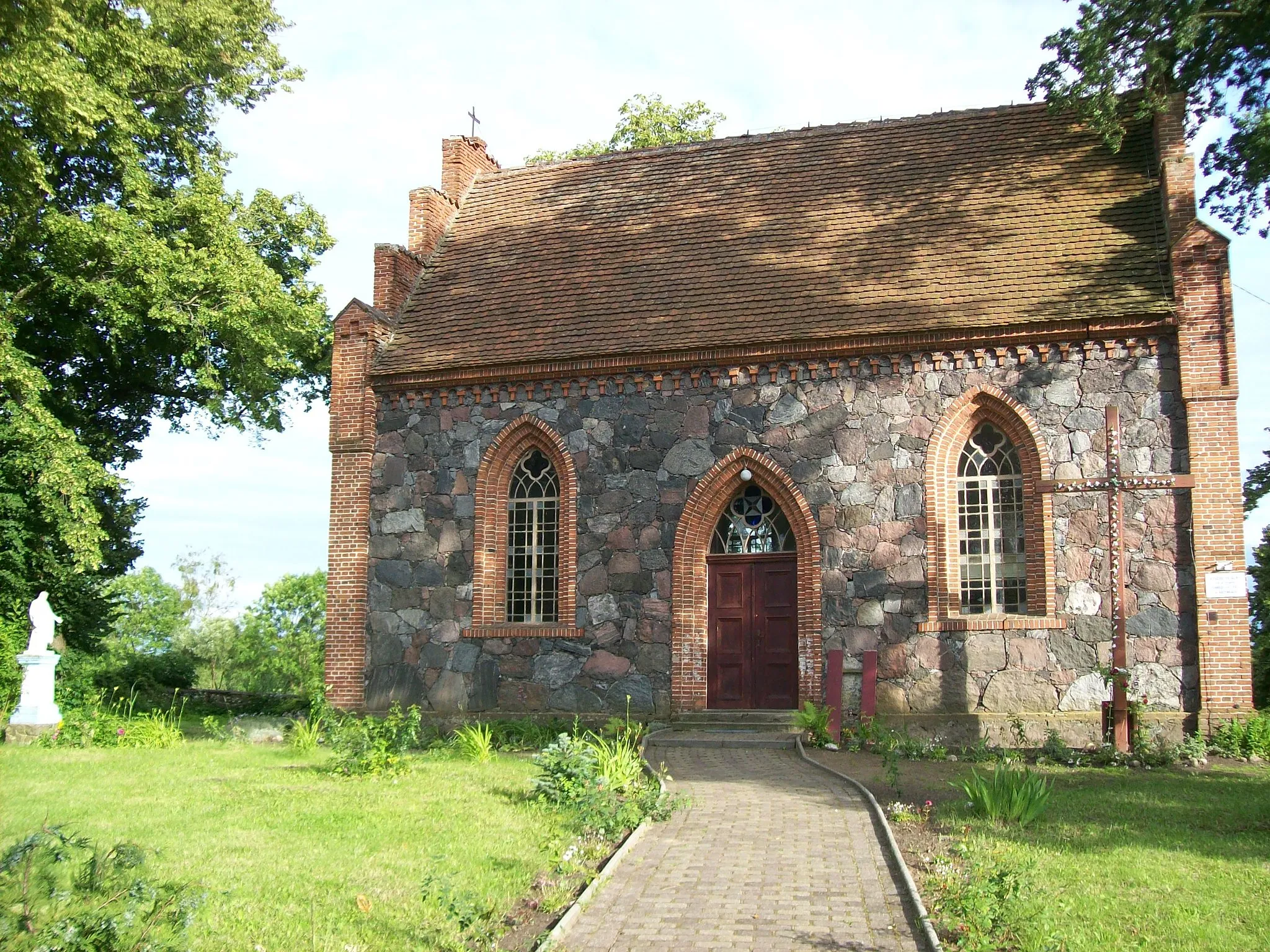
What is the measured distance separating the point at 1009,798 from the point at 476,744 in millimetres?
6926

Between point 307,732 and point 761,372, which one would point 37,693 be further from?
point 761,372

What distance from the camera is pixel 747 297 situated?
17391 mm

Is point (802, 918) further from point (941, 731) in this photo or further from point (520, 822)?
point (941, 731)

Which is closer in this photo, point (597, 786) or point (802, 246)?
point (597, 786)

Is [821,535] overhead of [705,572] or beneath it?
overhead

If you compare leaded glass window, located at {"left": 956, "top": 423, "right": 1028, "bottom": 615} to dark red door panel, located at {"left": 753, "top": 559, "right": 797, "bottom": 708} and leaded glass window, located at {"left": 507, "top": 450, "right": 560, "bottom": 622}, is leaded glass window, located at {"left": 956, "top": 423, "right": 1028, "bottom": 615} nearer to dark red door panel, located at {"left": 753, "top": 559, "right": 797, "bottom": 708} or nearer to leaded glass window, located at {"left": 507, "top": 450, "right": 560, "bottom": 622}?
dark red door panel, located at {"left": 753, "top": 559, "right": 797, "bottom": 708}

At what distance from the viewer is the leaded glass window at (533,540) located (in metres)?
17.7

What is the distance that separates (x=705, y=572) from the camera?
55.3ft

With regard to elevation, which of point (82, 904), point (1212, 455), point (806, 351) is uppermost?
point (806, 351)

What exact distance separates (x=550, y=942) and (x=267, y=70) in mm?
19648

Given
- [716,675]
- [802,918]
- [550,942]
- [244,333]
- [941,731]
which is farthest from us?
[244,333]

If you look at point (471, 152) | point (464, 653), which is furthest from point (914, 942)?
point (471, 152)

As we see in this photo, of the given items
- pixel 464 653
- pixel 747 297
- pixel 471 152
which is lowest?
pixel 464 653

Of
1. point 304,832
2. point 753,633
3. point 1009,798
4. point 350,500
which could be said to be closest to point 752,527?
point 753,633
